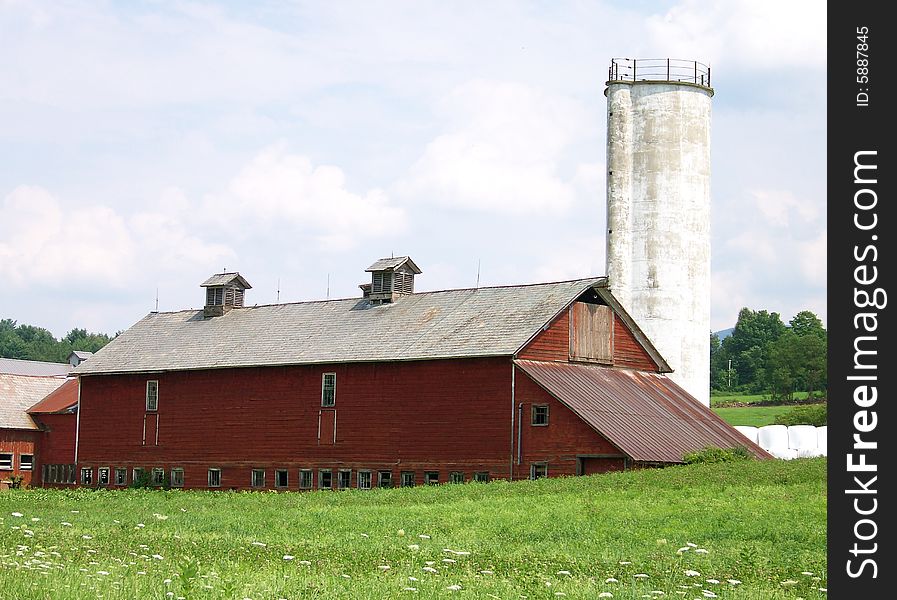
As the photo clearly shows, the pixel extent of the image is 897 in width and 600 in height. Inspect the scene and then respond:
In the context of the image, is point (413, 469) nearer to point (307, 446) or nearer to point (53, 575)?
point (307, 446)

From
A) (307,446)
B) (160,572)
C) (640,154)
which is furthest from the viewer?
(640,154)

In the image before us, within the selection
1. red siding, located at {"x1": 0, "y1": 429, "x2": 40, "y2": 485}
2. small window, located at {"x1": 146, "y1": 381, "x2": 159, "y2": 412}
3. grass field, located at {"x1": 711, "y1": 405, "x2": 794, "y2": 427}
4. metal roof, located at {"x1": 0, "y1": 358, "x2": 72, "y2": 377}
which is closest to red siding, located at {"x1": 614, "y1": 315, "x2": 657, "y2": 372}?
small window, located at {"x1": 146, "y1": 381, "x2": 159, "y2": 412}

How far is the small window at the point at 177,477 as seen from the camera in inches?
2100

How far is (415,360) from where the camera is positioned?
46938 mm

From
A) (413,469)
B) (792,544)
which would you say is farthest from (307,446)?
(792,544)

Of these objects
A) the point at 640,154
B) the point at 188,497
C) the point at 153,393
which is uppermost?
the point at 640,154

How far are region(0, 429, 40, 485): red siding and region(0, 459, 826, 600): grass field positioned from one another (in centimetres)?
2351

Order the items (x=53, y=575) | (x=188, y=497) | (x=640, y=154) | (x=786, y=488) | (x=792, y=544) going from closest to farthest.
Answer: (x=53, y=575) → (x=792, y=544) → (x=786, y=488) → (x=188, y=497) → (x=640, y=154)

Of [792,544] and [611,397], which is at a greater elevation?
[611,397]

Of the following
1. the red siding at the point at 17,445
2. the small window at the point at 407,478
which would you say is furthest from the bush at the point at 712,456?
the red siding at the point at 17,445

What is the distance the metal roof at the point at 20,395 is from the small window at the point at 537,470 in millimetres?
29019

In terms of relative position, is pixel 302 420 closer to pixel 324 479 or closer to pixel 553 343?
pixel 324 479

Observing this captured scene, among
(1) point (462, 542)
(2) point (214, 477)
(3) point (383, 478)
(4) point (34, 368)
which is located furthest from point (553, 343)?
(4) point (34, 368)

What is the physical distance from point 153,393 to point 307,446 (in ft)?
30.5
